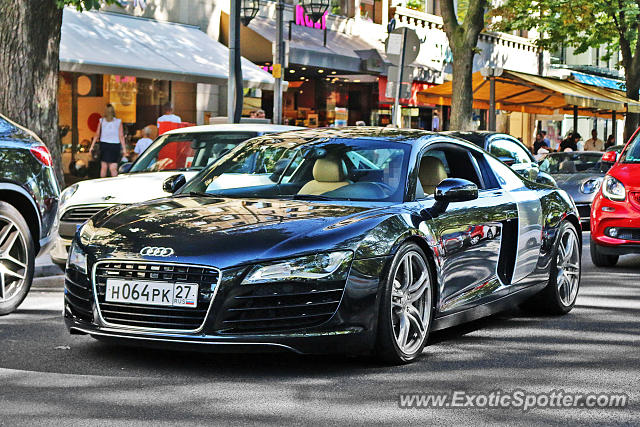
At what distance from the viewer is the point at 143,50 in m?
22.6

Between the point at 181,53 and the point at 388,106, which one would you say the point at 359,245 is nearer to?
the point at 181,53

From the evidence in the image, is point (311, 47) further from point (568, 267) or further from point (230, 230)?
point (230, 230)

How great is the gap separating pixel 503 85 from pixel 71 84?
1029 cm

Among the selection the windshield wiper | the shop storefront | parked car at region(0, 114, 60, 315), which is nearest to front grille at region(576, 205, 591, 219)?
the shop storefront

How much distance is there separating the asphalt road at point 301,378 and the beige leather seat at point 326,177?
109 centimetres

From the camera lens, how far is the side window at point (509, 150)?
15031 mm

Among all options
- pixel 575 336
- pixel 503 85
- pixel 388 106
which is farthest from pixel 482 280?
pixel 388 106

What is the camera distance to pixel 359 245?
6.23 metres

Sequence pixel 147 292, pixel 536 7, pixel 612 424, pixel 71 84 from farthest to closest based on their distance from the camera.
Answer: pixel 536 7 → pixel 71 84 → pixel 147 292 → pixel 612 424

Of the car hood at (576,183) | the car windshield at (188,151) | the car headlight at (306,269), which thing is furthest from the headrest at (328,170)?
the car hood at (576,183)

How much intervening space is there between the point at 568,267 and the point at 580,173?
10601mm

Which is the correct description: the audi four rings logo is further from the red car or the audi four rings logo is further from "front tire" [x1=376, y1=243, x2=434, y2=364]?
the red car

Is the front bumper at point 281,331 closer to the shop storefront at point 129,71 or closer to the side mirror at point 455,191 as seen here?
the side mirror at point 455,191

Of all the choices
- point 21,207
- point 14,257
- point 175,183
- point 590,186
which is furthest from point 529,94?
point 175,183
